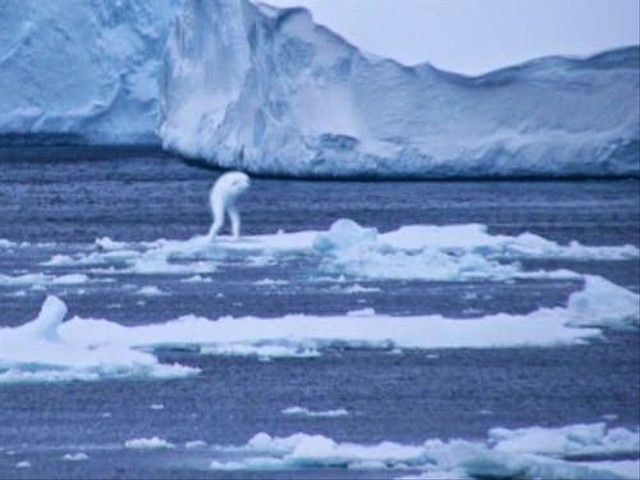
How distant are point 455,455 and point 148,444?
115 centimetres

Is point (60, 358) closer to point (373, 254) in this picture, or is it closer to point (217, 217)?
point (373, 254)

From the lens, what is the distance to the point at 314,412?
731 centimetres

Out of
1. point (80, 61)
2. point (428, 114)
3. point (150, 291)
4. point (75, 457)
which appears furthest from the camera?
point (80, 61)

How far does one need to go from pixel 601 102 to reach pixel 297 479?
13606 mm

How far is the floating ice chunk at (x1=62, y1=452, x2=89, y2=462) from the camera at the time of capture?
252 inches

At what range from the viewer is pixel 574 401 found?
741 centimetres

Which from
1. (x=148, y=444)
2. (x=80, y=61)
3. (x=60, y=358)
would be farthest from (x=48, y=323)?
(x=80, y=61)

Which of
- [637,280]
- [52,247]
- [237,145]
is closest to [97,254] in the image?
[52,247]

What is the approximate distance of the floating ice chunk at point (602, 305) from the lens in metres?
9.58

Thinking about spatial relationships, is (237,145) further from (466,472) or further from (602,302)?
(466,472)

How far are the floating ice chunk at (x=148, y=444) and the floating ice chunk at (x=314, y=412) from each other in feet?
2.29

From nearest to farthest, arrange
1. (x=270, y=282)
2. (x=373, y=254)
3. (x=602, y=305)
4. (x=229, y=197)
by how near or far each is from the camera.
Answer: (x=602, y=305), (x=270, y=282), (x=373, y=254), (x=229, y=197)

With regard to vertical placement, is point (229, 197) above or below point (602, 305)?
above

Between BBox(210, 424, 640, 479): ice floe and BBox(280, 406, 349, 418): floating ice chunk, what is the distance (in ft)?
1.74
